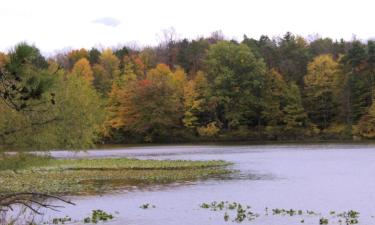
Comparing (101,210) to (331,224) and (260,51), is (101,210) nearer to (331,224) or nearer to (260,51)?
(331,224)

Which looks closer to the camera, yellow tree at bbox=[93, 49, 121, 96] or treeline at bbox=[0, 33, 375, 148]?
treeline at bbox=[0, 33, 375, 148]

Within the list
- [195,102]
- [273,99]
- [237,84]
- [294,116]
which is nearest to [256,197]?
[294,116]

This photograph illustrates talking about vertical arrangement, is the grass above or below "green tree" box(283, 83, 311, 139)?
below

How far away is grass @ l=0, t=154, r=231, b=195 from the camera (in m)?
26.3

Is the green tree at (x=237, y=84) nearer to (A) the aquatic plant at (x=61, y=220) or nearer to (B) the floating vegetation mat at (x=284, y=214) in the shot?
(B) the floating vegetation mat at (x=284, y=214)

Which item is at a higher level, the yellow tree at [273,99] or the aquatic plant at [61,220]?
the yellow tree at [273,99]

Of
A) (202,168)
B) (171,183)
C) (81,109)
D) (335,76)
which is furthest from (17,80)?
(335,76)

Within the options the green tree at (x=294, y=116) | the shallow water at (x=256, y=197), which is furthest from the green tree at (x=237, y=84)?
the shallow water at (x=256, y=197)

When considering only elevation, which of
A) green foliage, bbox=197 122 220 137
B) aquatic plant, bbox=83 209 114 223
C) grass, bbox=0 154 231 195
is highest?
green foliage, bbox=197 122 220 137

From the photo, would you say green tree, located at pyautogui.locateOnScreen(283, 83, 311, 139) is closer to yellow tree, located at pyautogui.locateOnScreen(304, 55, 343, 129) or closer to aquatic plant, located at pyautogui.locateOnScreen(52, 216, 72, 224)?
yellow tree, located at pyautogui.locateOnScreen(304, 55, 343, 129)

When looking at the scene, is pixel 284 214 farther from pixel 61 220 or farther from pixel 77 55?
pixel 77 55

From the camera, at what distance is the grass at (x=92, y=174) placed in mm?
26312

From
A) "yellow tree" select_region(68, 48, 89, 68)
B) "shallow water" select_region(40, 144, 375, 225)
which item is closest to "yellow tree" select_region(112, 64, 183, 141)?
"yellow tree" select_region(68, 48, 89, 68)

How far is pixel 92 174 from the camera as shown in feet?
115
